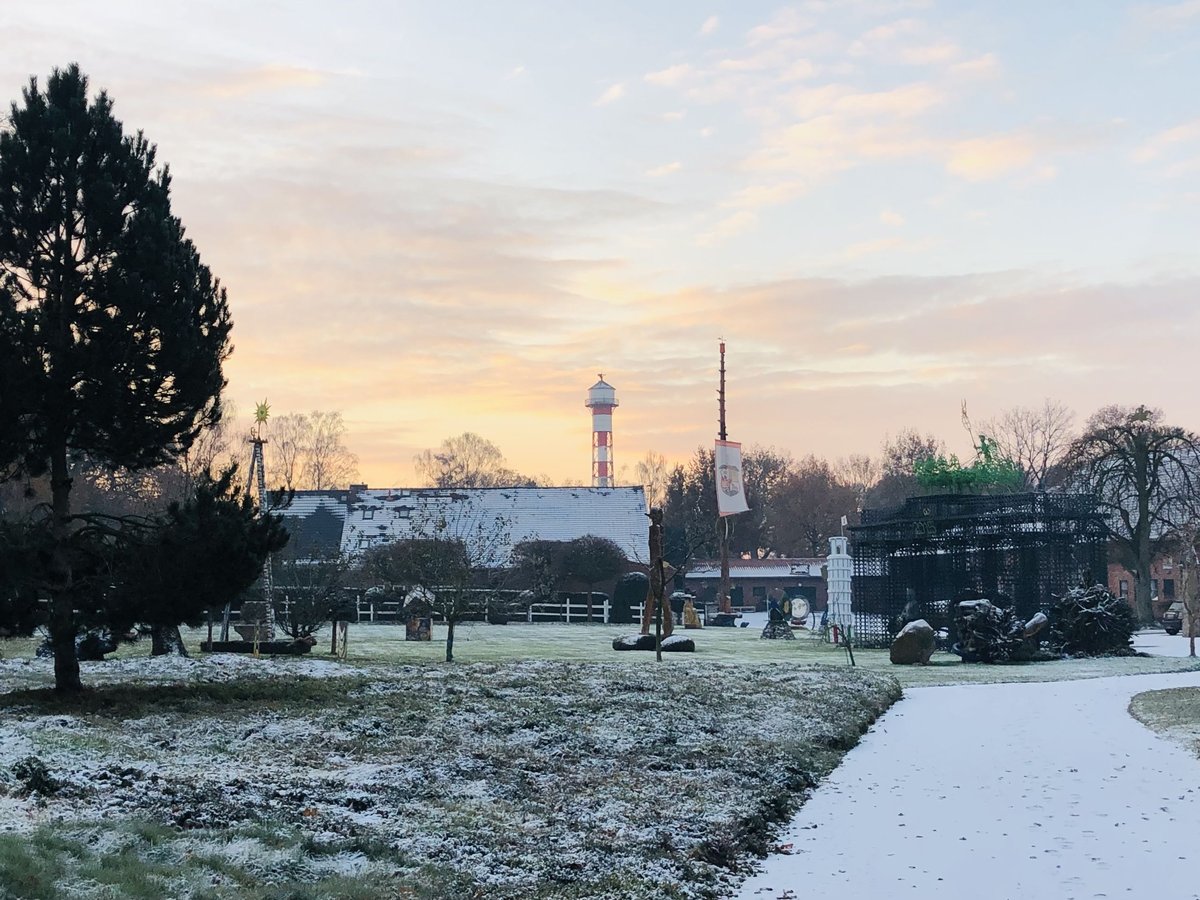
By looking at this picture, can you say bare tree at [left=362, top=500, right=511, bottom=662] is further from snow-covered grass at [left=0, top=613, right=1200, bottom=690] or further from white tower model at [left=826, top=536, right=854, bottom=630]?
white tower model at [left=826, top=536, right=854, bottom=630]

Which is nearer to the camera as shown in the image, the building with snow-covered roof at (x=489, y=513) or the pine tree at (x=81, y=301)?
the pine tree at (x=81, y=301)

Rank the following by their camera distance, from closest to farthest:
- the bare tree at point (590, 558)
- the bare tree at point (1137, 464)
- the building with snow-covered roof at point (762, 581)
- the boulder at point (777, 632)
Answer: the boulder at point (777, 632) → the bare tree at point (1137, 464) → the bare tree at point (590, 558) → the building with snow-covered roof at point (762, 581)

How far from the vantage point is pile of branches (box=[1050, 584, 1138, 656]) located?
113 ft

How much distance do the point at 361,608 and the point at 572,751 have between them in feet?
132

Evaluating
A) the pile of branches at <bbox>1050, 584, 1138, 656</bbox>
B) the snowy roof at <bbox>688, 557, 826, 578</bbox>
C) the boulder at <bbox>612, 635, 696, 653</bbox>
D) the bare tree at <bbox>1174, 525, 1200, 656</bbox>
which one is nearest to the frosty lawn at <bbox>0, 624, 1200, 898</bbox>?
the boulder at <bbox>612, 635, 696, 653</bbox>

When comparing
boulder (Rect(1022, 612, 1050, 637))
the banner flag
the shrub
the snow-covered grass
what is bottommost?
the snow-covered grass

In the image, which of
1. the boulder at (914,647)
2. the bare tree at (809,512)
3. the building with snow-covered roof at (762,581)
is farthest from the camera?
the bare tree at (809,512)

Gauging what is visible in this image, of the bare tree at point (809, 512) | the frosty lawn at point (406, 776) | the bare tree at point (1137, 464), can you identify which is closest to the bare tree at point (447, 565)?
the frosty lawn at point (406, 776)

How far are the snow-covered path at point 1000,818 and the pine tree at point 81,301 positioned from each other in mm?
10190

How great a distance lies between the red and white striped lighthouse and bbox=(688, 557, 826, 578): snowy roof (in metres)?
15.4

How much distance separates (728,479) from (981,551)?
28.5 m

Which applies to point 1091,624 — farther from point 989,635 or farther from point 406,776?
point 406,776

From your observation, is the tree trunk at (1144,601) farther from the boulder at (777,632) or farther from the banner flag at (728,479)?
the banner flag at (728,479)

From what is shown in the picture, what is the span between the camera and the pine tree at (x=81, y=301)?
16.5 metres
